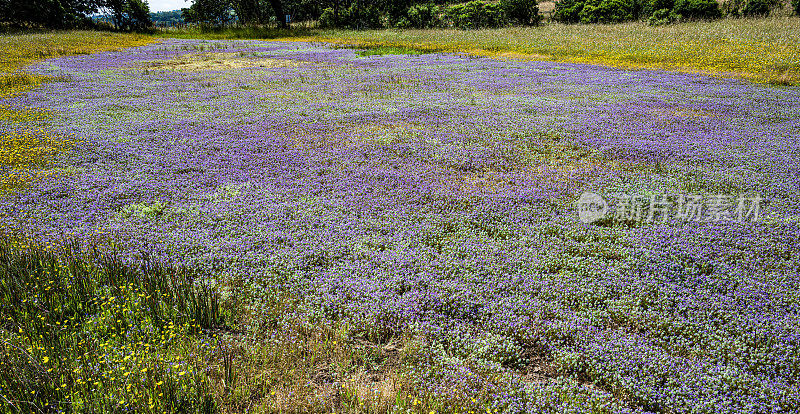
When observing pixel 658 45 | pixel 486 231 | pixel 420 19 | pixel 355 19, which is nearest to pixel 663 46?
pixel 658 45

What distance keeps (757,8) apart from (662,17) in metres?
7.13

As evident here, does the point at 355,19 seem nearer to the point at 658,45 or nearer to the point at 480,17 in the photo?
the point at 480,17

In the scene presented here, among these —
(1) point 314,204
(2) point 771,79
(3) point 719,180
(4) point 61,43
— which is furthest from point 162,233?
(4) point 61,43

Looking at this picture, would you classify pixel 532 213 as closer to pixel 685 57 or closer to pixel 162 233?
pixel 162 233

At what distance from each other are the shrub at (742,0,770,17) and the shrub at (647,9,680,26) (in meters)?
5.67

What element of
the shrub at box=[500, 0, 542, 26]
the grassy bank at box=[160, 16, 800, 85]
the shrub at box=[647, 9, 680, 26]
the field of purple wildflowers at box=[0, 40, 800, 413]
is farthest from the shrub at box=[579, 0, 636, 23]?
the field of purple wildflowers at box=[0, 40, 800, 413]

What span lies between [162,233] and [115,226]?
2.47 feet

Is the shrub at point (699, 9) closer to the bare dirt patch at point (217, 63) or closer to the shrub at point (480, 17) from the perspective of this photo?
the shrub at point (480, 17)

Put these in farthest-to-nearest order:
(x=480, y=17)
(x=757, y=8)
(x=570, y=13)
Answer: (x=480, y=17) < (x=570, y=13) < (x=757, y=8)

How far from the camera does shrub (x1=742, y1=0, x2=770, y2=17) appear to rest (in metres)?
33.3

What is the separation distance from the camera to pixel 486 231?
18.2ft

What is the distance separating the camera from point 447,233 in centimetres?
550

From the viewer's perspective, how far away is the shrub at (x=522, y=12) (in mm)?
43397

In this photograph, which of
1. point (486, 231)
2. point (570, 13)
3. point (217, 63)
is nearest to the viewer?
point (486, 231)
